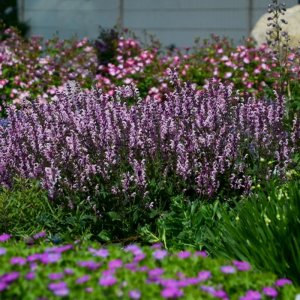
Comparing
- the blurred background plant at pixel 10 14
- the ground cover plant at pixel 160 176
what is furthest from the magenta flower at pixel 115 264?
the blurred background plant at pixel 10 14

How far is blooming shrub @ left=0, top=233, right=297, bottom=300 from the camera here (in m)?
2.85

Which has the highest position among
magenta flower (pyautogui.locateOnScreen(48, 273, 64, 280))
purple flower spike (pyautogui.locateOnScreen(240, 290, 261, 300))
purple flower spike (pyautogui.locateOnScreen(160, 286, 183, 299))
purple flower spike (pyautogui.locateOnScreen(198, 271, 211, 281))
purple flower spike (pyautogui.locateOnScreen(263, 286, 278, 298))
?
magenta flower (pyautogui.locateOnScreen(48, 273, 64, 280))

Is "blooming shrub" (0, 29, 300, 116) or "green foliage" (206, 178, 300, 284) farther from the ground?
"blooming shrub" (0, 29, 300, 116)

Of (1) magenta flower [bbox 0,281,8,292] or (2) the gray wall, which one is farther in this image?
(2) the gray wall

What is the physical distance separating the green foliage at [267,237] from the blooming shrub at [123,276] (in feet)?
2.54

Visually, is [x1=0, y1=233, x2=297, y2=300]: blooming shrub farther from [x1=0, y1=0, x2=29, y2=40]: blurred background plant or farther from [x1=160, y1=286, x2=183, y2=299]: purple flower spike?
[x1=0, y1=0, x2=29, y2=40]: blurred background plant

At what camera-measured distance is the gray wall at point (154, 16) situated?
→ 1532cm

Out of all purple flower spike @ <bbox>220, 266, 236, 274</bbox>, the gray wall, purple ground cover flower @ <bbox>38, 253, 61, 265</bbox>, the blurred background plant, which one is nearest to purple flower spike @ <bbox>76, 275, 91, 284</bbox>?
purple ground cover flower @ <bbox>38, 253, 61, 265</bbox>

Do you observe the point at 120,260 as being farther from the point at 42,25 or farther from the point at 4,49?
the point at 42,25

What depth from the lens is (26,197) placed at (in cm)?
566

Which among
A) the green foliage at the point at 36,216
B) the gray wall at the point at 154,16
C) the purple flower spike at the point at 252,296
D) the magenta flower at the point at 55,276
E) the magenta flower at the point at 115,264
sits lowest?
the green foliage at the point at 36,216

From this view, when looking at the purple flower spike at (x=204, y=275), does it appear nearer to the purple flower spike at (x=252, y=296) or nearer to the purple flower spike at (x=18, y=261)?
the purple flower spike at (x=252, y=296)

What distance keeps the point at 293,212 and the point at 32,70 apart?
8.55 meters

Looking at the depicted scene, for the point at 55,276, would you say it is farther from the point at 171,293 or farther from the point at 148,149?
the point at 148,149
